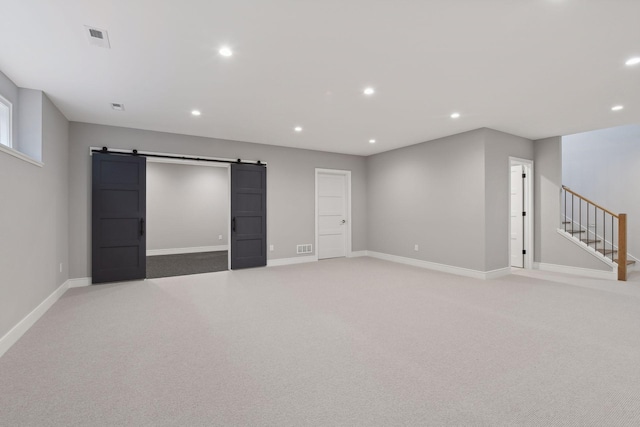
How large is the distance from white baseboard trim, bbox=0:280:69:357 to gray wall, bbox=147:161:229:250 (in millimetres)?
4250

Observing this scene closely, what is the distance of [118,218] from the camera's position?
5.17 metres

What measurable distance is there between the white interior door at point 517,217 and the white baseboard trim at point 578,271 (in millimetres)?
341

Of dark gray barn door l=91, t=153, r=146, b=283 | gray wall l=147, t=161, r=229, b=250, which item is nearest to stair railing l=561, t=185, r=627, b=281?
gray wall l=147, t=161, r=229, b=250

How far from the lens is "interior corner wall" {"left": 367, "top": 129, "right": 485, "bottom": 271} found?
5430 mm

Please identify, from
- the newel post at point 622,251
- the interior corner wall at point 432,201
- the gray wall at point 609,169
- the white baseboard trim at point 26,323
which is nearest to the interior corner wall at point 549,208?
the newel post at point 622,251

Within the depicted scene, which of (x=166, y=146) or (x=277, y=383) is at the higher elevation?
(x=166, y=146)

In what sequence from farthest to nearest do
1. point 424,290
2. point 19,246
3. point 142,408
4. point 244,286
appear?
point 244,286 → point 424,290 → point 19,246 → point 142,408

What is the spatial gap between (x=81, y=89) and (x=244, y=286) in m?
3.37

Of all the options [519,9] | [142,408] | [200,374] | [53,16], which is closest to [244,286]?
[200,374]

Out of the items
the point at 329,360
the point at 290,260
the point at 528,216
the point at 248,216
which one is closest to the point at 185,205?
the point at 248,216

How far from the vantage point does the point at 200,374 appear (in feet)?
7.44

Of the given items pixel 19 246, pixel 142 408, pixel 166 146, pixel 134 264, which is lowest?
pixel 142 408

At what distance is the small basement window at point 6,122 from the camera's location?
334 centimetres

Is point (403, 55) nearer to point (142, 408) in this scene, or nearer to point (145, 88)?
point (145, 88)
